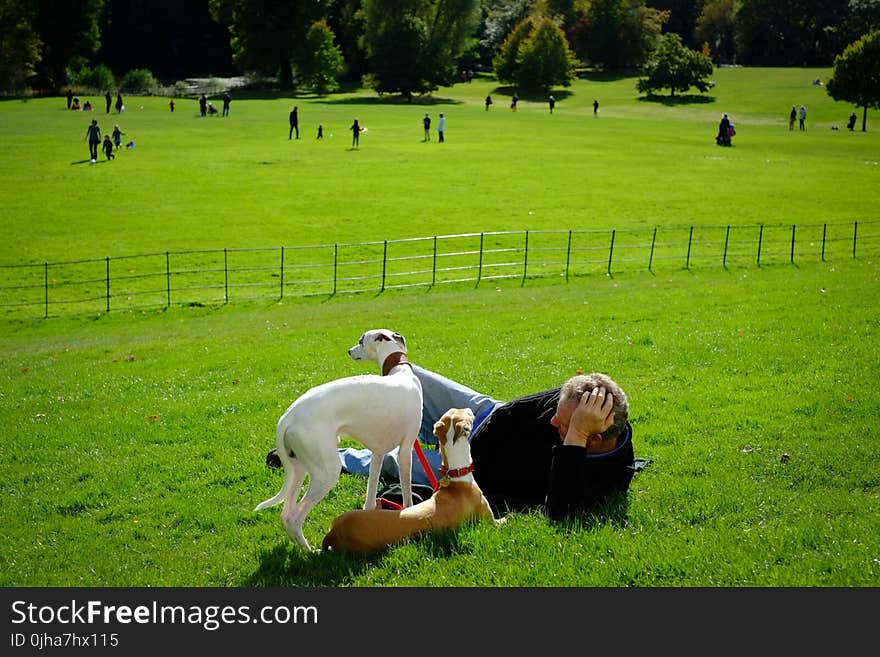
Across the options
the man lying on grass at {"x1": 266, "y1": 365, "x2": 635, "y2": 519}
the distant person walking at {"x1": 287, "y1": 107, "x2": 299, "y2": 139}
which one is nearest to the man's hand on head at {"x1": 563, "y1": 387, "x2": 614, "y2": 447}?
the man lying on grass at {"x1": 266, "y1": 365, "x2": 635, "y2": 519}

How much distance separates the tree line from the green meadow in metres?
49.3

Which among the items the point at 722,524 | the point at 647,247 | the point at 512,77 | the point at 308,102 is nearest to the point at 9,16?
the point at 308,102

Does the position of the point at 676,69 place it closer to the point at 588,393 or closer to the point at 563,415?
the point at 563,415

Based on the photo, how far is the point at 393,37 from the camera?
307 feet

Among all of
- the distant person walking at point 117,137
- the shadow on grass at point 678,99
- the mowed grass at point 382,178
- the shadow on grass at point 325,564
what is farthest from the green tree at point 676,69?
the shadow on grass at point 325,564

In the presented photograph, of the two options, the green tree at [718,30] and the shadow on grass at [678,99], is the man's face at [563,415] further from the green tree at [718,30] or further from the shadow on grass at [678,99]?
the green tree at [718,30]

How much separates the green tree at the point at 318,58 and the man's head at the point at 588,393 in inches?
3701

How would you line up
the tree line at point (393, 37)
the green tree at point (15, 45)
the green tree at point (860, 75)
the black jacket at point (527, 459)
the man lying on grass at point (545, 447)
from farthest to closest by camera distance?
the tree line at point (393, 37) → the green tree at point (15, 45) → the green tree at point (860, 75) → the black jacket at point (527, 459) → the man lying on grass at point (545, 447)

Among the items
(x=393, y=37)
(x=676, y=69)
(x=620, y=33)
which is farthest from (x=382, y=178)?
(x=620, y=33)

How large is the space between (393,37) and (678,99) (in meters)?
30.5

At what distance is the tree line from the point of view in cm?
9294

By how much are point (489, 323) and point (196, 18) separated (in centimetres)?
10262

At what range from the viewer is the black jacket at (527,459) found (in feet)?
22.9
